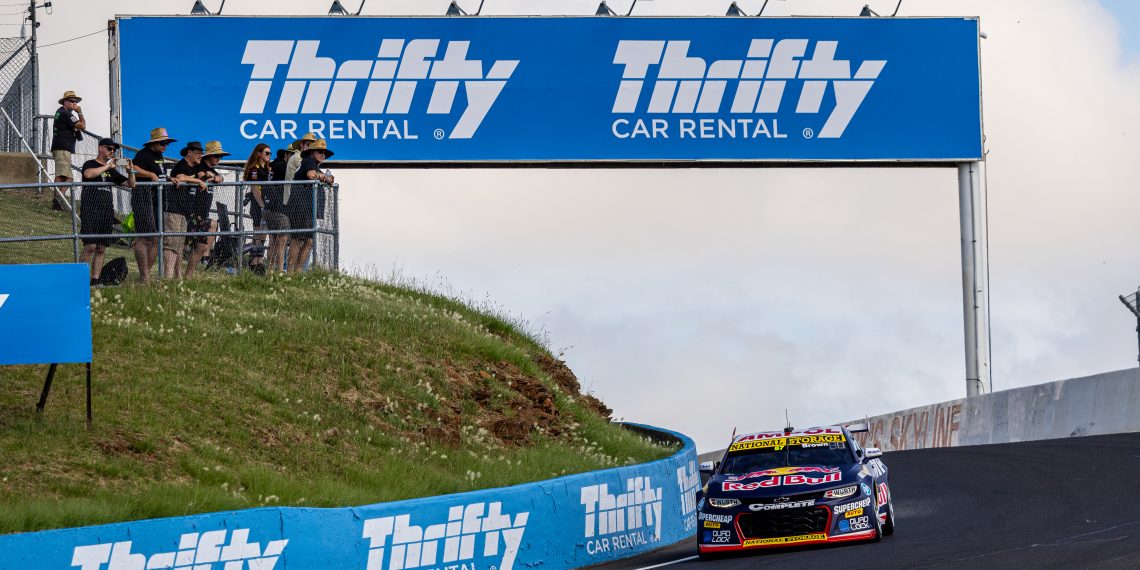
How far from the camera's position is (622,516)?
1712 centimetres

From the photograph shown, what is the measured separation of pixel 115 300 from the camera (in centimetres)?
2044

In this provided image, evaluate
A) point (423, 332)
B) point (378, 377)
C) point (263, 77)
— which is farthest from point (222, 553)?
point (263, 77)

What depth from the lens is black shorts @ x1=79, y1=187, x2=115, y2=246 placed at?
69.4 ft

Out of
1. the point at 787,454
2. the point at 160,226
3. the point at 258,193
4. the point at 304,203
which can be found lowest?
the point at 787,454

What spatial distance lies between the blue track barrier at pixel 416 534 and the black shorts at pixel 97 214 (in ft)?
28.5

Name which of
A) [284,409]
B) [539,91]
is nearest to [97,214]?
[284,409]

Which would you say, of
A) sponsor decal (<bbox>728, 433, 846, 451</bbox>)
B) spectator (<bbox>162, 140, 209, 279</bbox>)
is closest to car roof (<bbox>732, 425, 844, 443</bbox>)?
sponsor decal (<bbox>728, 433, 846, 451</bbox>)

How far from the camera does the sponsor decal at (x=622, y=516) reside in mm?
16328

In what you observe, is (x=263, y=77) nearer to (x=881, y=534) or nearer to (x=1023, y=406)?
(x=1023, y=406)

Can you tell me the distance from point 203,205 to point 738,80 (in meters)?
13.4

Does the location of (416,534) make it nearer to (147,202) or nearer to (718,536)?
(718,536)

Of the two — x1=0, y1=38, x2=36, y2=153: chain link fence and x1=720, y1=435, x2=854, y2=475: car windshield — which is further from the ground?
x1=0, y1=38, x2=36, y2=153: chain link fence

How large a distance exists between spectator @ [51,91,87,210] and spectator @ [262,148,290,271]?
3.63 m

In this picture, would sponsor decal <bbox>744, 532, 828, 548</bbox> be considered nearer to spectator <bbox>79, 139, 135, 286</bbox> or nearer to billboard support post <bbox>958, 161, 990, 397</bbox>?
spectator <bbox>79, 139, 135, 286</bbox>
